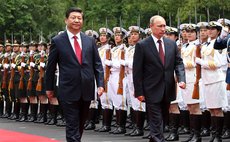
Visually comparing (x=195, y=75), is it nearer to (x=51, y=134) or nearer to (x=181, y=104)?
(x=181, y=104)

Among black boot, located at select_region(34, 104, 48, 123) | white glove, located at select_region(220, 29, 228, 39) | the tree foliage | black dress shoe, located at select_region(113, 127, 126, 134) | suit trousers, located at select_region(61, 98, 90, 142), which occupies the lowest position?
black dress shoe, located at select_region(113, 127, 126, 134)

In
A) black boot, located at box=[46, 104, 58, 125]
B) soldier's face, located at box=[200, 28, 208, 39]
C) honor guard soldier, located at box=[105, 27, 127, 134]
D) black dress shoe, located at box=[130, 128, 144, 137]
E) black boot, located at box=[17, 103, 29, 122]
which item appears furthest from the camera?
black boot, located at box=[17, 103, 29, 122]

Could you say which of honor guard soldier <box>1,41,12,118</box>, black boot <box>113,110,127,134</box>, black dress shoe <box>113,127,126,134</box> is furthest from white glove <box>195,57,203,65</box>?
honor guard soldier <box>1,41,12,118</box>

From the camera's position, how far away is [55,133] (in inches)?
595

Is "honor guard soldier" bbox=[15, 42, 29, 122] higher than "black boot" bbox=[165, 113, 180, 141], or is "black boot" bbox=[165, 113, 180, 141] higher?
"honor guard soldier" bbox=[15, 42, 29, 122]

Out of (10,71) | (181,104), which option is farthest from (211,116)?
(10,71)

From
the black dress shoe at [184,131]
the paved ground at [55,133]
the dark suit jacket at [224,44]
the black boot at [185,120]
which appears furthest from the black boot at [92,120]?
the dark suit jacket at [224,44]

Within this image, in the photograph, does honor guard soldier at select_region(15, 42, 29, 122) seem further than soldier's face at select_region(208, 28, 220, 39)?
Yes

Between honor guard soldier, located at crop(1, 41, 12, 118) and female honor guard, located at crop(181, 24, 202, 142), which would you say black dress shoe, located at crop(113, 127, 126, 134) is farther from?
honor guard soldier, located at crop(1, 41, 12, 118)

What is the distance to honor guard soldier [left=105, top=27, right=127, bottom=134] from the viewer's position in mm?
14711

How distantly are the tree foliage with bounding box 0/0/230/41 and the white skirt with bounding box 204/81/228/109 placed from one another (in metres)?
11.9

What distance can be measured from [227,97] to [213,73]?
78 centimetres

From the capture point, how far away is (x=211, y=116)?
12.6 metres

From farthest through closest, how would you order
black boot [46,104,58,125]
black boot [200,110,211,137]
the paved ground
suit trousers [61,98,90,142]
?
black boot [46,104,58,125] → the paved ground → black boot [200,110,211,137] → suit trousers [61,98,90,142]
